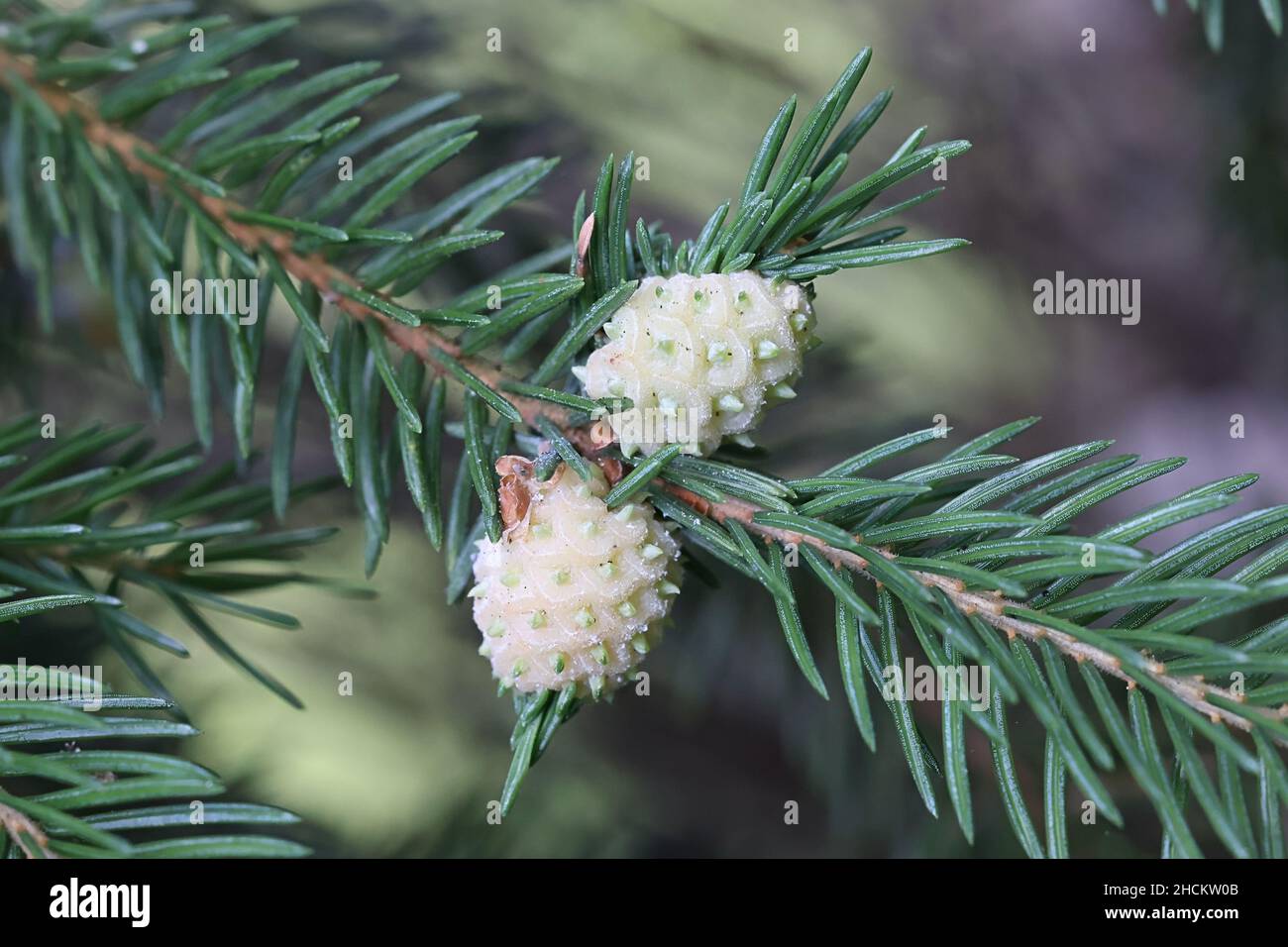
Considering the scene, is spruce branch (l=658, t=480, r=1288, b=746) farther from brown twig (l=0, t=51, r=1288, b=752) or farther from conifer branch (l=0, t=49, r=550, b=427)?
conifer branch (l=0, t=49, r=550, b=427)

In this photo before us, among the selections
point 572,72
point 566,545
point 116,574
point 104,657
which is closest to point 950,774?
point 566,545

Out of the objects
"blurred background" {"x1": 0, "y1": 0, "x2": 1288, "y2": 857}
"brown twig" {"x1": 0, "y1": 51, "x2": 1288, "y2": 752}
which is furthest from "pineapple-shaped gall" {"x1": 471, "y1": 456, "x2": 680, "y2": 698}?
"blurred background" {"x1": 0, "y1": 0, "x2": 1288, "y2": 857}

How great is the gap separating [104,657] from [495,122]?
0.55 metres

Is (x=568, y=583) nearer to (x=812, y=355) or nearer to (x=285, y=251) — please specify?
(x=285, y=251)

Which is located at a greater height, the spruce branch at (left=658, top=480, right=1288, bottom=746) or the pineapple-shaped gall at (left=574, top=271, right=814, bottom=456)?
the pineapple-shaped gall at (left=574, top=271, right=814, bottom=456)

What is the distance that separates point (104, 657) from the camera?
0.77m

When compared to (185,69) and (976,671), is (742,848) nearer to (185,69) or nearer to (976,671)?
(976,671)

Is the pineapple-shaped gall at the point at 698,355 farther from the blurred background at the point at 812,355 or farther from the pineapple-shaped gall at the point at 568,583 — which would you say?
the blurred background at the point at 812,355

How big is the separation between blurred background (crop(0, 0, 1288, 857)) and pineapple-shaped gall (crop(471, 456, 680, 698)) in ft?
0.75

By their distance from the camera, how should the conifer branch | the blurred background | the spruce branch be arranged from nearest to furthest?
1. the spruce branch
2. the conifer branch
3. the blurred background

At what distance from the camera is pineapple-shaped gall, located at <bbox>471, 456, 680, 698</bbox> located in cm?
48

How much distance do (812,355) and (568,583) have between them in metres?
0.47

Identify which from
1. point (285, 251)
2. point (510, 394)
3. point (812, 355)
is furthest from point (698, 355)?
point (812, 355)

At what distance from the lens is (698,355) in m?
0.47
